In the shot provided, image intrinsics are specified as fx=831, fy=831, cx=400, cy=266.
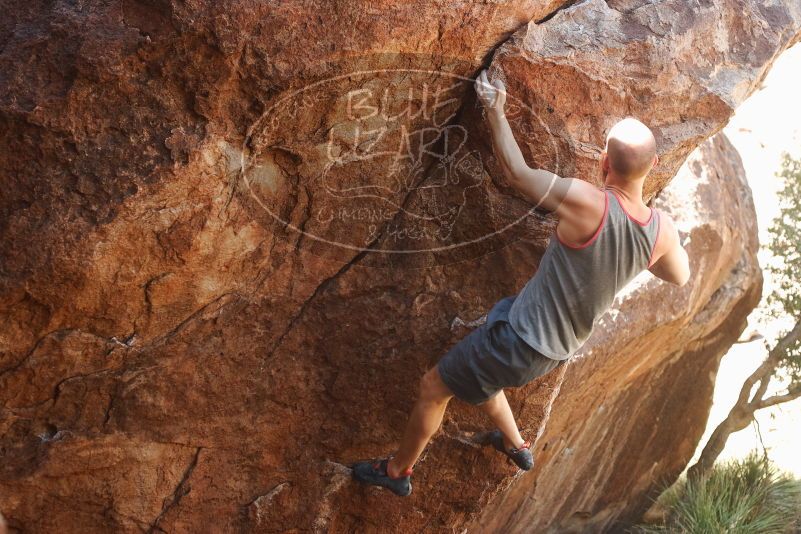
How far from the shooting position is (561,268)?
11.4ft

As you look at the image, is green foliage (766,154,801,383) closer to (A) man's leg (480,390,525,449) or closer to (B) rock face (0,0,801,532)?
(B) rock face (0,0,801,532)

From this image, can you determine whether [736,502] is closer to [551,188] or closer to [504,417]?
[504,417]

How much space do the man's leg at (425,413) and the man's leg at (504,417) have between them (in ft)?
0.73

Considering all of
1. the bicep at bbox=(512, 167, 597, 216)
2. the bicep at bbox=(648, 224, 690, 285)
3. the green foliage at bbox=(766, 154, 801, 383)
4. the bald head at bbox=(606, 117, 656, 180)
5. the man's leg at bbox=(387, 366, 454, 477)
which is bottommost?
the man's leg at bbox=(387, 366, 454, 477)

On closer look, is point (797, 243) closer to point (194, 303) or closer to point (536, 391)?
point (536, 391)

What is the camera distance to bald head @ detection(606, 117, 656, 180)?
3283mm

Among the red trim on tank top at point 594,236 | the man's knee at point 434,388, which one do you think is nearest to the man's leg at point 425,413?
the man's knee at point 434,388

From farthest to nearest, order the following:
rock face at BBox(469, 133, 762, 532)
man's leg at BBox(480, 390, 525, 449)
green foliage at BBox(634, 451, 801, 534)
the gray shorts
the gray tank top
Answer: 1. green foliage at BBox(634, 451, 801, 534)
2. rock face at BBox(469, 133, 762, 532)
3. man's leg at BBox(480, 390, 525, 449)
4. the gray shorts
5. the gray tank top

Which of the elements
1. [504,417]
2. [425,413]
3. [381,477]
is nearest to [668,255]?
[504,417]

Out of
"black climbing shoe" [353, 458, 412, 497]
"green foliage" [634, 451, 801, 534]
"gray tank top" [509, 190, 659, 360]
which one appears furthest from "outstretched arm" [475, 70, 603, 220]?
"green foliage" [634, 451, 801, 534]

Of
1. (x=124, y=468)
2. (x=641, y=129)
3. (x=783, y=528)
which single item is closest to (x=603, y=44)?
(x=641, y=129)

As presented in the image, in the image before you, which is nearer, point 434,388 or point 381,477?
point 434,388

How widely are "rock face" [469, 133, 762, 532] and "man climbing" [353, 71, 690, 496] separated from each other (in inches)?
56.7

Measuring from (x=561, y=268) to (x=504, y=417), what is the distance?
2.97 feet
